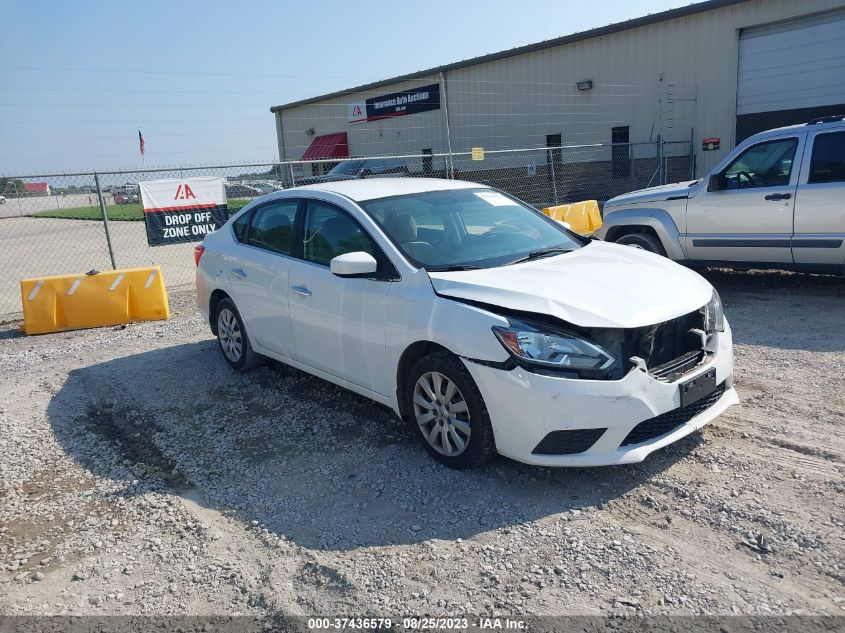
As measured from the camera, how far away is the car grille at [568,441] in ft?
11.4

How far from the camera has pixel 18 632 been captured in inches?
113

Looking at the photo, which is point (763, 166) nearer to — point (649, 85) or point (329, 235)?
point (329, 235)

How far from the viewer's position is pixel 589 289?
3844mm

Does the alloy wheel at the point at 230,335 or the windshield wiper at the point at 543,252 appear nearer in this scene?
the windshield wiper at the point at 543,252

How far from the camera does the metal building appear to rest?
16.7 metres

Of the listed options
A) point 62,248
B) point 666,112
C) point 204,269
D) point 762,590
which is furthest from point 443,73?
point 762,590

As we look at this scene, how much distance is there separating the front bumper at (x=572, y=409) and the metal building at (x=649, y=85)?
10189 millimetres

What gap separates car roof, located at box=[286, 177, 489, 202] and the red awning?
91.4 feet

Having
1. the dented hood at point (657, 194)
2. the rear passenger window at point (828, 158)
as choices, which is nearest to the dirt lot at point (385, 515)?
the rear passenger window at point (828, 158)

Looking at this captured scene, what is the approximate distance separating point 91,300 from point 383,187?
5.05 m

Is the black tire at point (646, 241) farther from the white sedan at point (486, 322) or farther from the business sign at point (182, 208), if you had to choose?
the business sign at point (182, 208)

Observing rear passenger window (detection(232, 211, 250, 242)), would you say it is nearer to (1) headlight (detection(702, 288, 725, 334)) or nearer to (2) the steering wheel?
(1) headlight (detection(702, 288, 725, 334))

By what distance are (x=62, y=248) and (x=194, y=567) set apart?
17.9 m

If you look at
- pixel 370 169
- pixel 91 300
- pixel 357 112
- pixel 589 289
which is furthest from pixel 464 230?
pixel 357 112
